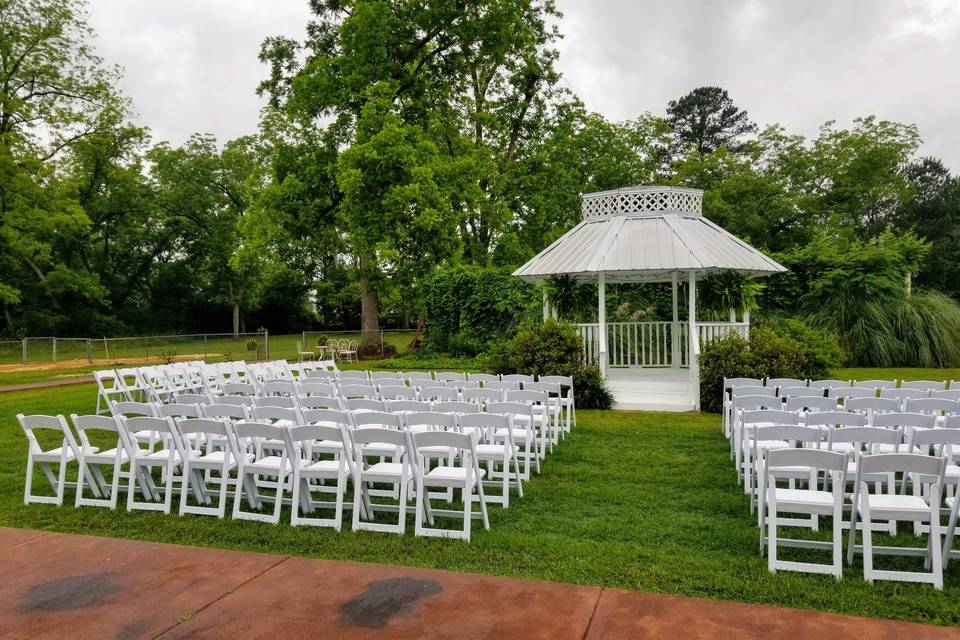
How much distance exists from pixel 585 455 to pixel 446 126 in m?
21.9

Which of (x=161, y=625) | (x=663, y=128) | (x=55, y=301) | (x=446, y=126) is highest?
(x=663, y=128)

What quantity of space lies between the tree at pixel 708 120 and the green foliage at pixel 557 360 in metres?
42.7

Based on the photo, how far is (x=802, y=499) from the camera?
464cm

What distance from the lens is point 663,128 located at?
1436 inches

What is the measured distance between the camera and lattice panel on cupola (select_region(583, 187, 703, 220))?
14984 millimetres

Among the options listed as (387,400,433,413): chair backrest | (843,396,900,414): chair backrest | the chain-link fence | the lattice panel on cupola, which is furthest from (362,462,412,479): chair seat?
the chain-link fence

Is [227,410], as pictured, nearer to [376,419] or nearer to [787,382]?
[376,419]

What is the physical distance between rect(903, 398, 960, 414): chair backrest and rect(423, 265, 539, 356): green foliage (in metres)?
14.2

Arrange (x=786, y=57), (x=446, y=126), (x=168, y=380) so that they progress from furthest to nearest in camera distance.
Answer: (x=446, y=126) → (x=786, y=57) → (x=168, y=380)

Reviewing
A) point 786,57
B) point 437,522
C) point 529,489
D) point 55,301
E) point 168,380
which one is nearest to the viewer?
point 437,522

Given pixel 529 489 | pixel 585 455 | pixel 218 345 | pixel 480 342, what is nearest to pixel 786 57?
pixel 480 342

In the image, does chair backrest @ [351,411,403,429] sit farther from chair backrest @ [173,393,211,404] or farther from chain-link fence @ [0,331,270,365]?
chain-link fence @ [0,331,270,365]

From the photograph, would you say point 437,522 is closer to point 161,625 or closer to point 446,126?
point 161,625

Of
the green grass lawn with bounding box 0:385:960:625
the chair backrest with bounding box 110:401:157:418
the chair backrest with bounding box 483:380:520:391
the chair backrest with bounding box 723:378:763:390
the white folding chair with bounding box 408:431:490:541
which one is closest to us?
the green grass lawn with bounding box 0:385:960:625
